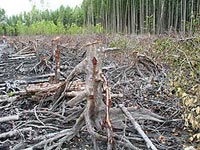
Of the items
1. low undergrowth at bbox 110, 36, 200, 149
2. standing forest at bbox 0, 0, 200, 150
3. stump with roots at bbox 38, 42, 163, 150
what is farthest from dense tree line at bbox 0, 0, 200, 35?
stump with roots at bbox 38, 42, 163, 150

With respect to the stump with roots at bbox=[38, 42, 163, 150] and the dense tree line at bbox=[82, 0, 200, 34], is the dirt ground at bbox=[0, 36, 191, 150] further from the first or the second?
the dense tree line at bbox=[82, 0, 200, 34]

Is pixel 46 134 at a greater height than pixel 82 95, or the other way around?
pixel 82 95

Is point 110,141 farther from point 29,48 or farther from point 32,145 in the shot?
point 29,48

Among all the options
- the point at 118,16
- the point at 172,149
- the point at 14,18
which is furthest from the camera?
the point at 14,18

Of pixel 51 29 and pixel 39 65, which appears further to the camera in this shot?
pixel 51 29

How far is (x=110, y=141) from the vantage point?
415cm

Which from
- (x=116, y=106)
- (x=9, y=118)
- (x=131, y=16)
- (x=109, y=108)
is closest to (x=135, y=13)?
(x=131, y=16)

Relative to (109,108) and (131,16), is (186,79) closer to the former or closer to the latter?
(109,108)

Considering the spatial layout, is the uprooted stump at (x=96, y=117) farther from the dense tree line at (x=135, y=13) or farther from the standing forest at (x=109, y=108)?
the dense tree line at (x=135, y=13)

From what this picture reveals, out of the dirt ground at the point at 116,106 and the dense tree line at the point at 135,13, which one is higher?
the dense tree line at the point at 135,13

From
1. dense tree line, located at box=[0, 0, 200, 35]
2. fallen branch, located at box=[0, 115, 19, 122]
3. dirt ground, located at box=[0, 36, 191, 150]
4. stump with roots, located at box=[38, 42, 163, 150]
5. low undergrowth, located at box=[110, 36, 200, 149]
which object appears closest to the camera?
low undergrowth, located at box=[110, 36, 200, 149]

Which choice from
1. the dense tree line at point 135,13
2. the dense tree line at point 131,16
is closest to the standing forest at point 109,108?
the dense tree line at point 131,16

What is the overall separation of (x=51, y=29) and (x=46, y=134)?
109ft

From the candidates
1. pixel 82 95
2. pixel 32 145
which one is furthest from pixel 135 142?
pixel 32 145
